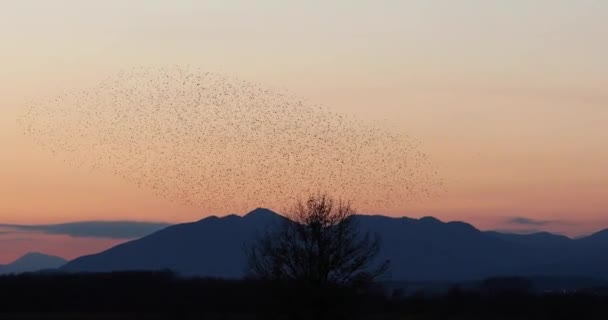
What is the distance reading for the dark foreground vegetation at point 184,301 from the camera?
10619 cm

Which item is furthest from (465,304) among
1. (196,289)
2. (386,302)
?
(196,289)

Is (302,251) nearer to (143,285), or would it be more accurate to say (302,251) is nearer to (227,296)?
(227,296)

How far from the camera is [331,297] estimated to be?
5606 centimetres

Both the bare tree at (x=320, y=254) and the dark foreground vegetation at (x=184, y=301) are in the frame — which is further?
the dark foreground vegetation at (x=184, y=301)

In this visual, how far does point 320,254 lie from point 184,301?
64.7 metres

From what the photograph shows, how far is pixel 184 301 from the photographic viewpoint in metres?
120

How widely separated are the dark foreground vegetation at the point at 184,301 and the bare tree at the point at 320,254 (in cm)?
3132

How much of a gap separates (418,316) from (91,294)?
137ft

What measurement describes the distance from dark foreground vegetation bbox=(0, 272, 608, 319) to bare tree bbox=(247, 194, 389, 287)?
3132 cm

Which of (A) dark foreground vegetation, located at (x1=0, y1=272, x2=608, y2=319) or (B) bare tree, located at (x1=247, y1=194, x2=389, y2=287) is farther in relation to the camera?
(A) dark foreground vegetation, located at (x1=0, y1=272, x2=608, y2=319)

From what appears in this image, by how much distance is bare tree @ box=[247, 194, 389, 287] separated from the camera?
5678cm

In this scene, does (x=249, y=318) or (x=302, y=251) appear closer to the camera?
(x=302, y=251)

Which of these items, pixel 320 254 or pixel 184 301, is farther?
pixel 184 301

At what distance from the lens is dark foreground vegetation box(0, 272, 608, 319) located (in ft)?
348
